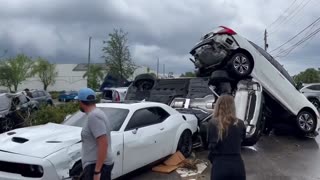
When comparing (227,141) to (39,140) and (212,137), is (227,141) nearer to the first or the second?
(212,137)

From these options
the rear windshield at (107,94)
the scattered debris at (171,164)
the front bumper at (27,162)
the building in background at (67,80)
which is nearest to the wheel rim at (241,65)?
the scattered debris at (171,164)

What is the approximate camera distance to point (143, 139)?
6875 millimetres

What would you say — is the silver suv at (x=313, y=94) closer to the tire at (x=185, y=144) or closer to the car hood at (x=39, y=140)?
the tire at (x=185, y=144)

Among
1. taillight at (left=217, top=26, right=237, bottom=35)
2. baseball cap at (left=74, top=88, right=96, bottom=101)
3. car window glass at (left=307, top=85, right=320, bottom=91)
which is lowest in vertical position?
car window glass at (left=307, top=85, right=320, bottom=91)

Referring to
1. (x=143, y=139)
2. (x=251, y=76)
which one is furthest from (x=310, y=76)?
(x=143, y=139)

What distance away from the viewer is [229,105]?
4102mm

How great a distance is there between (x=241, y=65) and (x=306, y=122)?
2694 millimetres

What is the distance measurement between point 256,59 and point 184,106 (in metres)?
2.51

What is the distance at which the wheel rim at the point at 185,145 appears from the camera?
845cm

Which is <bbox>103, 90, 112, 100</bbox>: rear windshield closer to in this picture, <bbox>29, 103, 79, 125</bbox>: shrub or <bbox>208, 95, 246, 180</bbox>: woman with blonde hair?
<bbox>29, 103, 79, 125</bbox>: shrub

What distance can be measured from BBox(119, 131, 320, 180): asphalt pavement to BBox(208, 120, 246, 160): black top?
3.38 meters

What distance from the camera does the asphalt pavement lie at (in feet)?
24.1

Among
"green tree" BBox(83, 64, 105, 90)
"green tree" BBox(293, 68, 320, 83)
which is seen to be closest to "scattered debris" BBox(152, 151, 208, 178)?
"green tree" BBox(83, 64, 105, 90)

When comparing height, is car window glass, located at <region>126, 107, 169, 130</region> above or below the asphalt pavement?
above
